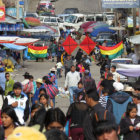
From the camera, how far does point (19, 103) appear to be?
9.67m

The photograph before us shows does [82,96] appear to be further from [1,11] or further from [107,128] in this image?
[1,11]

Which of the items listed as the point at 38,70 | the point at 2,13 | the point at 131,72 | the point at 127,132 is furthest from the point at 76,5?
the point at 127,132

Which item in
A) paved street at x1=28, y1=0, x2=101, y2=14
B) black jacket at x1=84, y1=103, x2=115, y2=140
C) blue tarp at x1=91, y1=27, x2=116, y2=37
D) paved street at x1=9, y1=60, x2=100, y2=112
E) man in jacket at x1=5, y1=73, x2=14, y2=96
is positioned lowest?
paved street at x1=9, y1=60, x2=100, y2=112

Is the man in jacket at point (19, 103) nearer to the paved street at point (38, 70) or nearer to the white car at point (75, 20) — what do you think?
the paved street at point (38, 70)

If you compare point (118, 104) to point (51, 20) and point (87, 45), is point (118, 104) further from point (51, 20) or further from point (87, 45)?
point (51, 20)

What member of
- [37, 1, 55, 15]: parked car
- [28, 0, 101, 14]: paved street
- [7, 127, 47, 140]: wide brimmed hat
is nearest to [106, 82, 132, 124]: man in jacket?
[7, 127, 47, 140]: wide brimmed hat

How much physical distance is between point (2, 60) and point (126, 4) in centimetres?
950

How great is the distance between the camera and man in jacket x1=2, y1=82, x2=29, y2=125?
31.2ft

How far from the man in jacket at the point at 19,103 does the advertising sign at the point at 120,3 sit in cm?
1269

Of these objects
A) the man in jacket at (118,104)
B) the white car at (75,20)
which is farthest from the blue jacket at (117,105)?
the white car at (75,20)

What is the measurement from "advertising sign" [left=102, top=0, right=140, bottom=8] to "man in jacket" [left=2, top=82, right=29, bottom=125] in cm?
1269

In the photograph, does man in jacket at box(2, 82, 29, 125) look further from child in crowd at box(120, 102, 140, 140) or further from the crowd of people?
child in crowd at box(120, 102, 140, 140)

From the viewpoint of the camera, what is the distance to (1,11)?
3047 cm

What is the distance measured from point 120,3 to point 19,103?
43.1 ft
